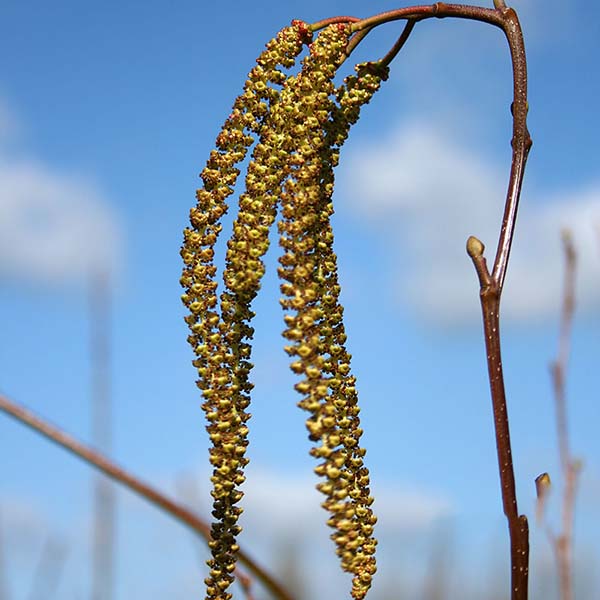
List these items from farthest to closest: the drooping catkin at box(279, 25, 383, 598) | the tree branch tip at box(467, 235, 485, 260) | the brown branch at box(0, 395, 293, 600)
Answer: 1. the tree branch tip at box(467, 235, 485, 260)
2. the drooping catkin at box(279, 25, 383, 598)
3. the brown branch at box(0, 395, 293, 600)

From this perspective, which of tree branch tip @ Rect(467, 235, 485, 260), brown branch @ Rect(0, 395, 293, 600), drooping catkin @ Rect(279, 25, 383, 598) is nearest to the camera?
brown branch @ Rect(0, 395, 293, 600)

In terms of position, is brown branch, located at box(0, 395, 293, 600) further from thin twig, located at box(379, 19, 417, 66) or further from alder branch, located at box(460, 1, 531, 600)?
thin twig, located at box(379, 19, 417, 66)

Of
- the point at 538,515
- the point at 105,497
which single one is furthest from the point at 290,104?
the point at 105,497

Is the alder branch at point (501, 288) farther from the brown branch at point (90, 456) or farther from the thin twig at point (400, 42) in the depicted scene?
the brown branch at point (90, 456)

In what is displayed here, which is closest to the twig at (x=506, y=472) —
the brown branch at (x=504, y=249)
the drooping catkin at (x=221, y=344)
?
the brown branch at (x=504, y=249)

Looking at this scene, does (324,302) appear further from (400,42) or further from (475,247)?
(400,42)

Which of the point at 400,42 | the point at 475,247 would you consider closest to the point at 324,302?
the point at 475,247

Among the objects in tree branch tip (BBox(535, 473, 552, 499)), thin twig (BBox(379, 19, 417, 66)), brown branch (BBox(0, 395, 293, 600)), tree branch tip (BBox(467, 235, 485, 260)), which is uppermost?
thin twig (BBox(379, 19, 417, 66))

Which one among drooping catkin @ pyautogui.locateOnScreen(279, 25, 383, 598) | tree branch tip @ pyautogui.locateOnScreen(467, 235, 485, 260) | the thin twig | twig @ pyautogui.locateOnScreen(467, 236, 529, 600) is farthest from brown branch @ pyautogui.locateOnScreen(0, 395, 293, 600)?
the thin twig
